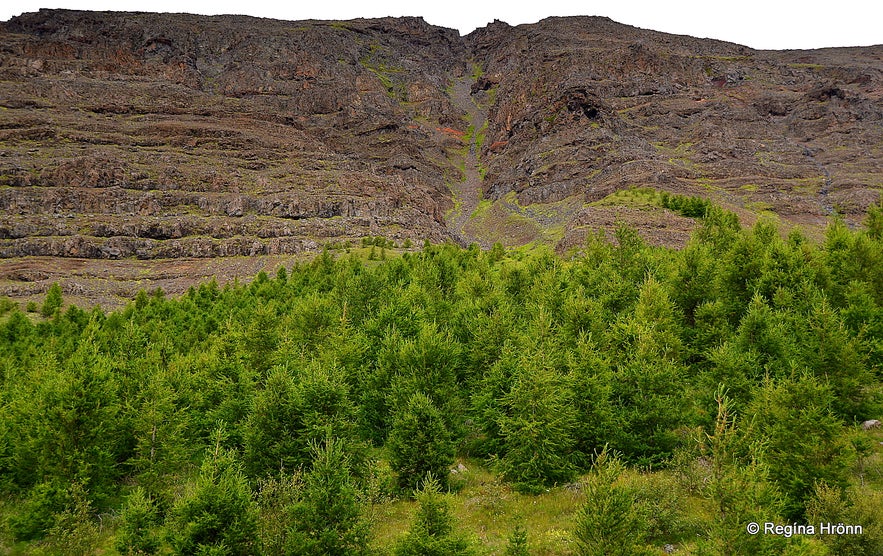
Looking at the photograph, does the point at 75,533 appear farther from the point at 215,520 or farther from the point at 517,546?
the point at 517,546

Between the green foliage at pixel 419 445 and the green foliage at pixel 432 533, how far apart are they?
7.58 meters

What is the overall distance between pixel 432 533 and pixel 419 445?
788 centimetres

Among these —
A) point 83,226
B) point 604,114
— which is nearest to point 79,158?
point 83,226

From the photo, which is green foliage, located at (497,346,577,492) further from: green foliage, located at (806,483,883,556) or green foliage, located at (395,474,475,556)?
green foliage, located at (806,483,883,556)

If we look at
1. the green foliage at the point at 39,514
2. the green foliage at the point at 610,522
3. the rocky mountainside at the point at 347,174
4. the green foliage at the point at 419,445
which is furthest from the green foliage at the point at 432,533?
the rocky mountainside at the point at 347,174

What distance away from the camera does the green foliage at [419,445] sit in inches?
928

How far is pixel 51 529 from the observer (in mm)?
19625

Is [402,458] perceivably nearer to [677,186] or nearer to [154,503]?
[154,503]

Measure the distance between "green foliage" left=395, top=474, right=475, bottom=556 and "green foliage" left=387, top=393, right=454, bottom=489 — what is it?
758cm

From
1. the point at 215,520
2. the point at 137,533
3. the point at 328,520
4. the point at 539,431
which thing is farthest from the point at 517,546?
the point at 137,533

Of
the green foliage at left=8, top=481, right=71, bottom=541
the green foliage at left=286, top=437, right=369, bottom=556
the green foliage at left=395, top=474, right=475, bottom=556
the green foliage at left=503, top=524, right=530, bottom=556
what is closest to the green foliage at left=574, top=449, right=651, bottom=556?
the green foliage at left=503, top=524, right=530, bottom=556

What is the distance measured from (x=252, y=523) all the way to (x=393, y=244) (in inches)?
3867

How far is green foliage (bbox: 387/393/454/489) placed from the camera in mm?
23562

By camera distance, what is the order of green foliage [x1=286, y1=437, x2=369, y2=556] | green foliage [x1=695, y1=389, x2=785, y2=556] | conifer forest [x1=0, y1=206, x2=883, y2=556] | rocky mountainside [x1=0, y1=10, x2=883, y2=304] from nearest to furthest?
green foliage [x1=695, y1=389, x2=785, y2=556] < conifer forest [x1=0, y1=206, x2=883, y2=556] < green foliage [x1=286, y1=437, x2=369, y2=556] < rocky mountainside [x1=0, y1=10, x2=883, y2=304]
